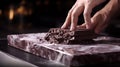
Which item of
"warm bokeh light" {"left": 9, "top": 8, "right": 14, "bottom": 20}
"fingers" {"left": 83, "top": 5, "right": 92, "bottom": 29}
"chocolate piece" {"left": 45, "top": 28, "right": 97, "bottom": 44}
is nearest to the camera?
"chocolate piece" {"left": 45, "top": 28, "right": 97, "bottom": 44}

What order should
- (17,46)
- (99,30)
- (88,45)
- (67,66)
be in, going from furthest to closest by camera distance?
(99,30) → (17,46) → (88,45) → (67,66)

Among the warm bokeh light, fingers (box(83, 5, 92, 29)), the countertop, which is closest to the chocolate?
the countertop

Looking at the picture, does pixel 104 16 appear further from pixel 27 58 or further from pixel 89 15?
pixel 27 58

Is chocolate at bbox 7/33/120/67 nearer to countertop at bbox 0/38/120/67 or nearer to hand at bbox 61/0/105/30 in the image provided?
countertop at bbox 0/38/120/67

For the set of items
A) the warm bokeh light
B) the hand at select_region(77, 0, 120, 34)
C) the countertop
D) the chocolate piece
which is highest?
the warm bokeh light

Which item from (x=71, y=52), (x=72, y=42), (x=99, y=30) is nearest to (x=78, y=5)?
(x=99, y=30)

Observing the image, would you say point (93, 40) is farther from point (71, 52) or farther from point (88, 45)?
point (71, 52)
